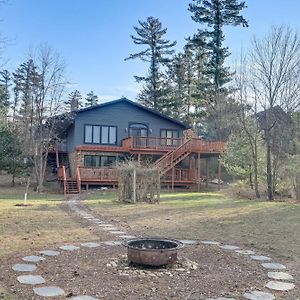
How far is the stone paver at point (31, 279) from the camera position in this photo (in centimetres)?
473

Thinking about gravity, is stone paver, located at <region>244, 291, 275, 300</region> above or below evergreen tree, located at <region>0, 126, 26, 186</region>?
below

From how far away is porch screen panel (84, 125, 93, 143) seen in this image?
87.7 feet

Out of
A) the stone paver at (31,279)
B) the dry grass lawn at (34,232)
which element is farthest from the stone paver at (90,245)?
the stone paver at (31,279)

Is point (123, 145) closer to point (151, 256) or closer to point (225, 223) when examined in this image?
point (225, 223)

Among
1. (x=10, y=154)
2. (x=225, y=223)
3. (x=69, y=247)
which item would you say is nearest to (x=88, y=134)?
(x=10, y=154)

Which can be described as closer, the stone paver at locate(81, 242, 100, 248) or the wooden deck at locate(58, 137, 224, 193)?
the stone paver at locate(81, 242, 100, 248)

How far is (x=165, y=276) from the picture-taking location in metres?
5.16

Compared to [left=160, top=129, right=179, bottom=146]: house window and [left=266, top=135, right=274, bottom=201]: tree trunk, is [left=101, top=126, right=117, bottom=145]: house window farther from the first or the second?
[left=266, top=135, right=274, bottom=201]: tree trunk

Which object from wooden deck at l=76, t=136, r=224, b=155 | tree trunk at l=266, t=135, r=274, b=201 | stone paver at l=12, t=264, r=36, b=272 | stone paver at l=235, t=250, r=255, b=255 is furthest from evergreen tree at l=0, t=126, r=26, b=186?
stone paver at l=235, t=250, r=255, b=255

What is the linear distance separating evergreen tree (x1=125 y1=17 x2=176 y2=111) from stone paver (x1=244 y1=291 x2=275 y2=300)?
32.8 m

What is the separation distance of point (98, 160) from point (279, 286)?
22.5 metres

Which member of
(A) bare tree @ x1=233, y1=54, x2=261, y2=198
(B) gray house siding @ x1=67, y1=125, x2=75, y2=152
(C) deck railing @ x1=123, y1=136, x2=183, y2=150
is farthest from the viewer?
(B) gray house siding @ x1=67, y1=125, x2=75, y2=152

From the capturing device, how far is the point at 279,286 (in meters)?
4.89

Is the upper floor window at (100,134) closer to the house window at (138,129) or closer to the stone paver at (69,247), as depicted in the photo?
the house window at (138,129)
